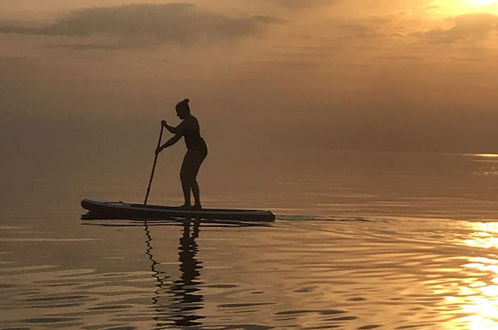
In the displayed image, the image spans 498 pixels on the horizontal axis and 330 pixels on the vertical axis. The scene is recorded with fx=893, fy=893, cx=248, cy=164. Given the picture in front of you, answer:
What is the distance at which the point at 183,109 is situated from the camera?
23.7 meters

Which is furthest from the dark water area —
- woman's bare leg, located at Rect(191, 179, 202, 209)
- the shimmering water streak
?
woman's bare leg, located at Rect(191, 179, 202, 209)

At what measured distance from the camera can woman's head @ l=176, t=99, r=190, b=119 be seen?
77.5 ft

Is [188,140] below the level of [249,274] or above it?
above

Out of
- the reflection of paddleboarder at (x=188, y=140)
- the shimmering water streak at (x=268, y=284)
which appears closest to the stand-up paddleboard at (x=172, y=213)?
the reflection of paddleboarder at (x=188, y=140)

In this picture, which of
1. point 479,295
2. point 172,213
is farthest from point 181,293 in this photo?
point 172,213

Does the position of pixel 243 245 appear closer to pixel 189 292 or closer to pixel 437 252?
pixel 437 252

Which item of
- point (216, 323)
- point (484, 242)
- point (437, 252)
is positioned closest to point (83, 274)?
point (216, 323)

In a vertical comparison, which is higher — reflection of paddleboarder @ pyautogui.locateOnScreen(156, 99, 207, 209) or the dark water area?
reflection of paddleboarder @ pyautogui.locateOnScreen(156, 99, 207, 209)

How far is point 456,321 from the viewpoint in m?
10.1

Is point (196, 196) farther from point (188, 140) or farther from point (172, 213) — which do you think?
point (188, 140)

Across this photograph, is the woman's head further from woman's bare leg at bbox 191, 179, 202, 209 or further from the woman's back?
woman's bare leg at bbox 191, 179, 202, 209

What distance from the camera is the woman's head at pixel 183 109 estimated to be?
930 inches

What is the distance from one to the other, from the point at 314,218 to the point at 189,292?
39.0ft

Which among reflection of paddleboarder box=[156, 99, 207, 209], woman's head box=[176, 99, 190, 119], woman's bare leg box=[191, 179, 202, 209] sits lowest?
woman's bare leg box=[191, 179, 202, 209]
